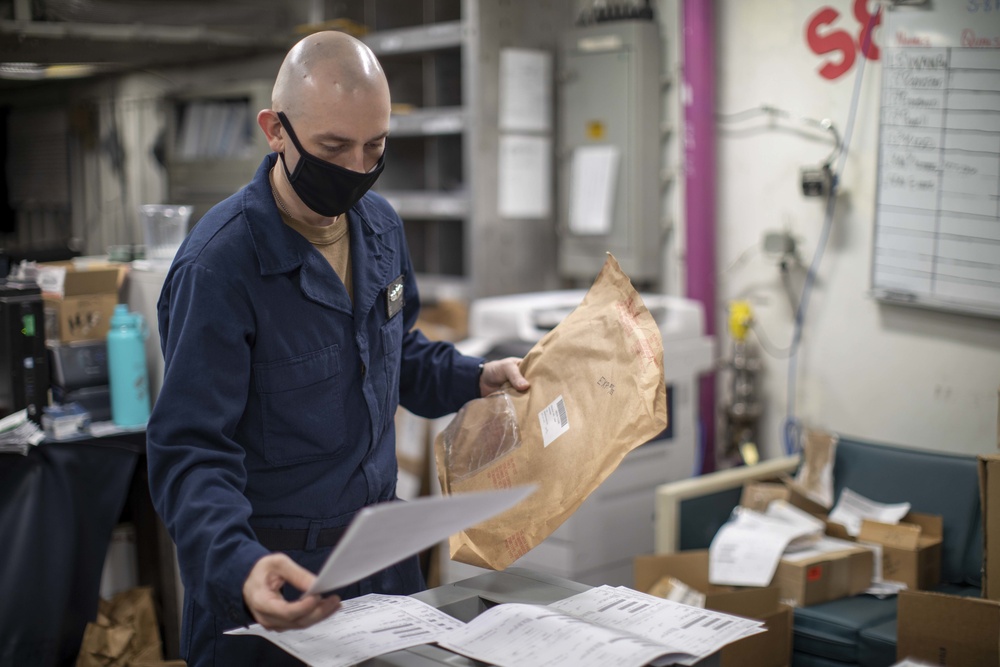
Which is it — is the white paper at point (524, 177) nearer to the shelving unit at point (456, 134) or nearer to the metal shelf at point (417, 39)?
the shelving unit at point (456, 134)

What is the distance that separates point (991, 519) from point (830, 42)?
5.38ft

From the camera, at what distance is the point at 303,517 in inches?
54.8

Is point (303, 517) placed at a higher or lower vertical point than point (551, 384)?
lower

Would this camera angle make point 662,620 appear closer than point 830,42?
Yes

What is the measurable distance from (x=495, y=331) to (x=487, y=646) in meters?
1.90

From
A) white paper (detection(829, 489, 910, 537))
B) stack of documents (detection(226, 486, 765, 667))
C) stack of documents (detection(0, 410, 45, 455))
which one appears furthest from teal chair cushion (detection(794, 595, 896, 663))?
stack of documents (detection(0, 410, 45, 455))

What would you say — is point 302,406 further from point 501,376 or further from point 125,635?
point 125,635

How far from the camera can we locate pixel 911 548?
2416mm

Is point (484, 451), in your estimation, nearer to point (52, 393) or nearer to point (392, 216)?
point (392, 216)

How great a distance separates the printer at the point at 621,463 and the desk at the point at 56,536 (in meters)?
0.95

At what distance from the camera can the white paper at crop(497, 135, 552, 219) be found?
360 cm

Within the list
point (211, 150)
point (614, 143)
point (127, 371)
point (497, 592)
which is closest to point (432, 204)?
point (614, 143)

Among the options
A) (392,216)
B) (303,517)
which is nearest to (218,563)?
(303,517)

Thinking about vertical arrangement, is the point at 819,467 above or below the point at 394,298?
below
